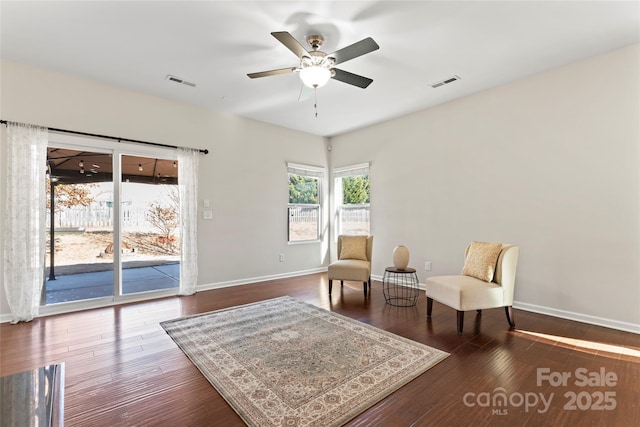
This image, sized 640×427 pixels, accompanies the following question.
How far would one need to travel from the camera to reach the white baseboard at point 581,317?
Answer: 2.97 m

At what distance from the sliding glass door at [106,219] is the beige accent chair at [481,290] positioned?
12.4 ft

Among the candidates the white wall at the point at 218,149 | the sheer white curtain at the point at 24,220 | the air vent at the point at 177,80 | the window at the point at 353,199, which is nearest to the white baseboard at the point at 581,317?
the window at the point at 353,199

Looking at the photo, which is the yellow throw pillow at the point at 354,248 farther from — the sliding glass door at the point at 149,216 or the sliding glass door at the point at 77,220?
the sliding glass door at the point at 77,220

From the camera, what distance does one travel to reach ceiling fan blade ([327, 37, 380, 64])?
239cm

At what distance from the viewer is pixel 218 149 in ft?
16.0

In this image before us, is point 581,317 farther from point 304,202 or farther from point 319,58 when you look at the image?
point 304,202

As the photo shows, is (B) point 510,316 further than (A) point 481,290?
Yes

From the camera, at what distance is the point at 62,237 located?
377 centimetres

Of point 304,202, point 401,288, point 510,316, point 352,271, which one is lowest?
point 401,288

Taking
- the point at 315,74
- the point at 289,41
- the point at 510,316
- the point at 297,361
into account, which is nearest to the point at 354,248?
the point at 510,316

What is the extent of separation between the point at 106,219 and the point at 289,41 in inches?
135

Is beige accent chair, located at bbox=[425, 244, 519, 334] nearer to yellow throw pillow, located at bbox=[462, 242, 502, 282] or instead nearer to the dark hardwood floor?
yellow throw pillow, located at bbox=[462, 242, 502, 282]

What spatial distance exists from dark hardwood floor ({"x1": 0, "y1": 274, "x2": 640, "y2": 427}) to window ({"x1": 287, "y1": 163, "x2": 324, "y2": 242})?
2.57 metres

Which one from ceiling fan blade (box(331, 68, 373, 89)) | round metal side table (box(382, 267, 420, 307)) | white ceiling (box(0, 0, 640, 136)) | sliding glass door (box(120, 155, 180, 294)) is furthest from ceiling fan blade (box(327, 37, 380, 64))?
sliding glass door (box(120, 155, 180, 294))
